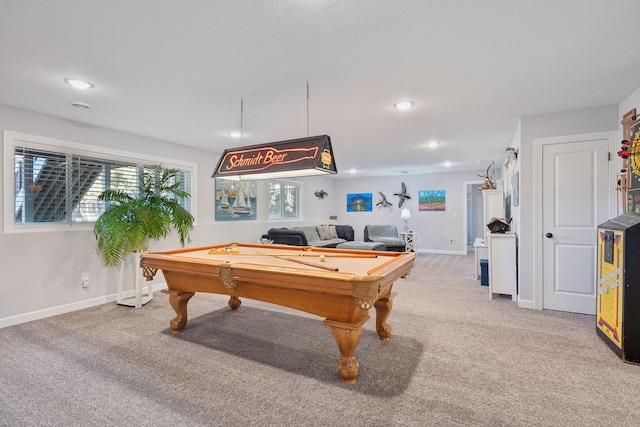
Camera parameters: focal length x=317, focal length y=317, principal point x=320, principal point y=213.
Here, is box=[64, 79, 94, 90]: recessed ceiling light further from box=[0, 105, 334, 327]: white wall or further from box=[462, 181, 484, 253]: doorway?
box=[462, 181, 484, 253]: doorway

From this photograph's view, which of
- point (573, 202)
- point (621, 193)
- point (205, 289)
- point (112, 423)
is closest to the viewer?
point (112, 423)

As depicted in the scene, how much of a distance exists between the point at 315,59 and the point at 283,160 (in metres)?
0.83

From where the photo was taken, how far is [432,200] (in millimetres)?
8750

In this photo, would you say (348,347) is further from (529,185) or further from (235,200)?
(235,200)

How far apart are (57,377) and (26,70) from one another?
7.57 ft

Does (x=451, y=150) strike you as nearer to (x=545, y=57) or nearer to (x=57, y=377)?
(x=545, y=57)

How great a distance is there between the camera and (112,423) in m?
1.72

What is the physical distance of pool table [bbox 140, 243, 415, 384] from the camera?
2004 mm

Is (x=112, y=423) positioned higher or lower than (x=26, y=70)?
lower

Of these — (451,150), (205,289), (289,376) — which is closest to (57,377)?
(205,289)

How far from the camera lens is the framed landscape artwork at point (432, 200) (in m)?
8.62

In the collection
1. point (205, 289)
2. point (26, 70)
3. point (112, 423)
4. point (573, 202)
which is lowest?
point (112, 423)

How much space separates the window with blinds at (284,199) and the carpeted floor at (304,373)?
403cm

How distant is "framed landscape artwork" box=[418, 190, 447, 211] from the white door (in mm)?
5031
